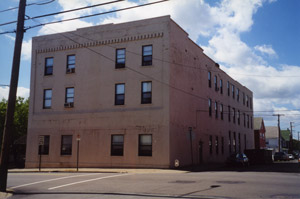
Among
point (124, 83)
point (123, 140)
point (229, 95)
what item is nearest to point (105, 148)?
point (123, 140)

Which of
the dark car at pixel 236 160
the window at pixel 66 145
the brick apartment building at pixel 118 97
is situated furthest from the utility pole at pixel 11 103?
the dark car at pixel 236 160

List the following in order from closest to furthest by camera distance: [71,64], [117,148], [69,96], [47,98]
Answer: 1. [117,148]
2. [69,96]
3. [71,64]
4. [47,98]

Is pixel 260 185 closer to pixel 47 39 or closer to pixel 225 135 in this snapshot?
pixel 47 39

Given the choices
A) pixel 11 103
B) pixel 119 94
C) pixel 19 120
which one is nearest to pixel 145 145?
pixel 119 94

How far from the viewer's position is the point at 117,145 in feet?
88.0

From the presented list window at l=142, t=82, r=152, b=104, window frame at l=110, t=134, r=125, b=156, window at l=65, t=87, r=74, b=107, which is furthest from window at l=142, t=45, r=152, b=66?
window at l=65, t=87, r=74, b=107

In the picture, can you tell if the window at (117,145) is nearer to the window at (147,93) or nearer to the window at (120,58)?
the window at (147,93)

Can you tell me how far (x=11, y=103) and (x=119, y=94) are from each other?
1458cm

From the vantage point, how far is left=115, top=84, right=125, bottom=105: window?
2736 centimetres

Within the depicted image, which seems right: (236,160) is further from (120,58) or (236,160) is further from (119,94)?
(120,58)

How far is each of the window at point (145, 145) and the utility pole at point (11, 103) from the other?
13.6 metres

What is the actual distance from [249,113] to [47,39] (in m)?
36.6

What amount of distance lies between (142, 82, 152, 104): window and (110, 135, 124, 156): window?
3597 mm

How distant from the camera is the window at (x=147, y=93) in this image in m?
26.4
